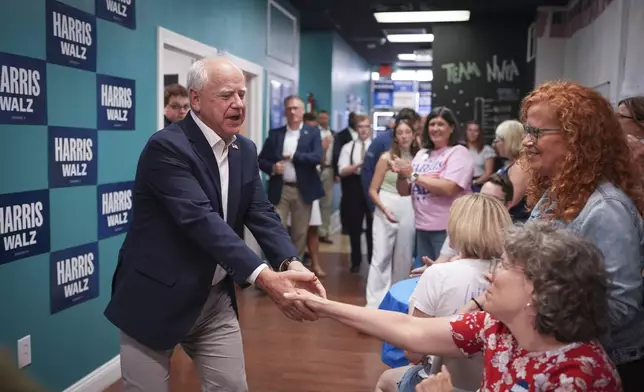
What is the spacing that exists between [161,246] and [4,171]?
1024mm

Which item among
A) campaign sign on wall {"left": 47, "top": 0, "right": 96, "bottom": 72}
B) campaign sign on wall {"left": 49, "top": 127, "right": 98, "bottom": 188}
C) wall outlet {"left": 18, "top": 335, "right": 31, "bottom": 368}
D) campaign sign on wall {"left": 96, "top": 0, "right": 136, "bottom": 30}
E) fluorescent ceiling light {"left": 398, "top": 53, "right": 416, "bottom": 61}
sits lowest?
wall outlet {"left": 18, "top": 335, "right": 31, "bottom": 368}

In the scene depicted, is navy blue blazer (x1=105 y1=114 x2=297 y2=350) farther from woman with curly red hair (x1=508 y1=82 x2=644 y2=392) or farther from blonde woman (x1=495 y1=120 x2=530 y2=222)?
blonde woman (x1=495 y1=120 x2=530 y2=222)

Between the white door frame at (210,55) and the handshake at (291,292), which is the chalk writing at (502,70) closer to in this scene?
the white door frame at (210,55)

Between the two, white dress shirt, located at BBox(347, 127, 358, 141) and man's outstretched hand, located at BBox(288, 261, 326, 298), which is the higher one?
white dress shirt, located at BBox(347, 127, 358, 141)

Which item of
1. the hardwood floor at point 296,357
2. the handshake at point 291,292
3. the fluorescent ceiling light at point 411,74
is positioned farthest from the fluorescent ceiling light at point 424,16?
the fluorescent ceiling light at point 411,74

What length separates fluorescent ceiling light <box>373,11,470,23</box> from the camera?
740cm

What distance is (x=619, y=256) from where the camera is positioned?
1.45 m

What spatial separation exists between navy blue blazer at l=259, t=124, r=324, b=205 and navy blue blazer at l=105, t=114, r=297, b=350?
349 cm

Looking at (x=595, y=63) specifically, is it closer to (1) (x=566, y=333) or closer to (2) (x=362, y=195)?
(2) (x=362, y=195)

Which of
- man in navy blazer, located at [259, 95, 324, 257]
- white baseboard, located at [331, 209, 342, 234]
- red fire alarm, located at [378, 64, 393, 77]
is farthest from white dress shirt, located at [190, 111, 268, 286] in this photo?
red fire alarm, located at [378, 64, 393, 77]

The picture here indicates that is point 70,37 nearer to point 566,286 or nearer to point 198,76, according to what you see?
point 198,76

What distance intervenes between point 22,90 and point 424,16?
5961 millimetres

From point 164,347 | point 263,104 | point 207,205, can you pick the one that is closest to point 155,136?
point 207,205

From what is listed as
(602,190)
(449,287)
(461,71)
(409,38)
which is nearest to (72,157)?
(449,287)
